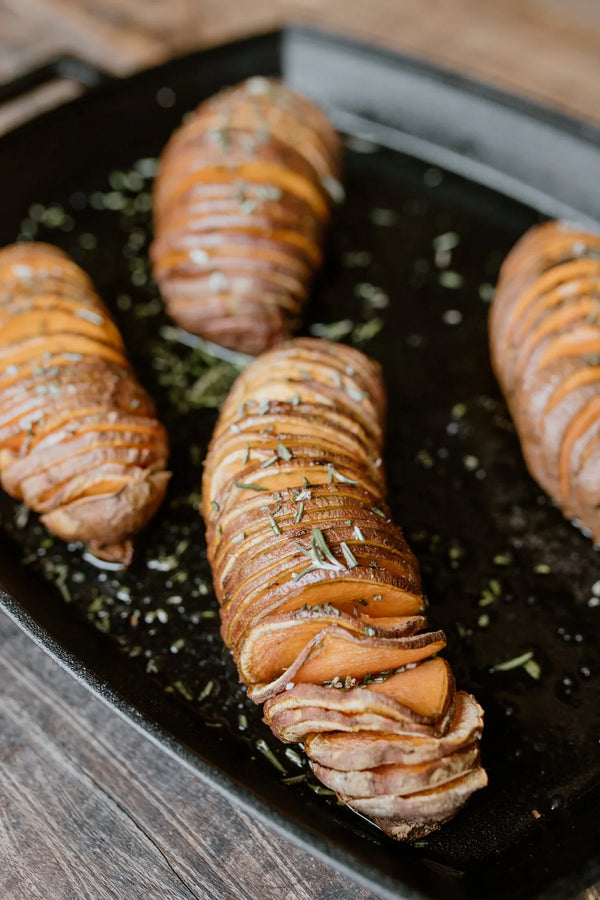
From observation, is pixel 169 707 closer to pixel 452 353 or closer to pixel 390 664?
Result: pixel 390 664

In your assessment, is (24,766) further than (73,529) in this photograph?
No

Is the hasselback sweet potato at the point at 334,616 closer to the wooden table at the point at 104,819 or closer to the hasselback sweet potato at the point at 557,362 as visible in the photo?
the wooden table at the point at 104,819

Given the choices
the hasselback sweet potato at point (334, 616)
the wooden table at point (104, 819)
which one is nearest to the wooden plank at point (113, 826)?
the wooden table at point (104, 819)

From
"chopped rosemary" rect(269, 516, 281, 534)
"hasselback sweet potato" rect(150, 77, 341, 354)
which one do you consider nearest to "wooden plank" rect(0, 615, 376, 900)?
"chopped rosemary" rect(269, 516, 281, 534)

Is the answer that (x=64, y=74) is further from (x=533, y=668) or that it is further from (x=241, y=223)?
(x=533, y=668)

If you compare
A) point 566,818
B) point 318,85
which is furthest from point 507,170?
point 566,818

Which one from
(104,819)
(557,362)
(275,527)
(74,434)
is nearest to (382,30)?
(557,362)
